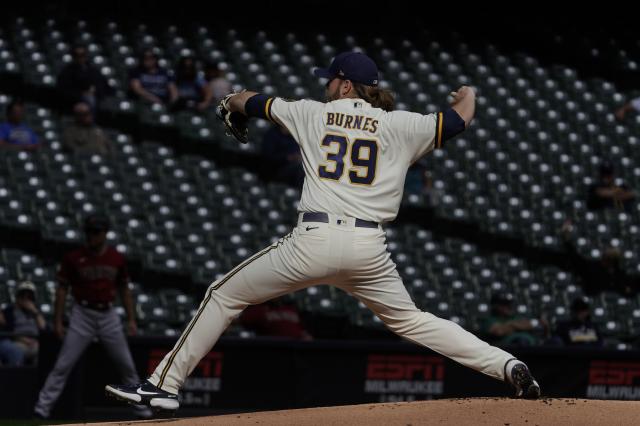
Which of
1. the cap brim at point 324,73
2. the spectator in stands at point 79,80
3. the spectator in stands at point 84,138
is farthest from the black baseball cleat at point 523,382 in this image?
the spectator in stands at point 79,80

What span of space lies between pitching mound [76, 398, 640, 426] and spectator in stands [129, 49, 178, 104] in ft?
27.3

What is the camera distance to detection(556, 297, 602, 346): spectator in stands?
9469 millimetres

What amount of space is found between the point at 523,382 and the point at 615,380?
449cm

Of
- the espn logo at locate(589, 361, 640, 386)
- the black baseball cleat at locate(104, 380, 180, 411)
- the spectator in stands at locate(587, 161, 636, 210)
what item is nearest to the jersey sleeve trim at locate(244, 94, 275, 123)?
the black baseball cleat at locate(104, 380, 180, 411)

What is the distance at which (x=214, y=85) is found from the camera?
513 inches

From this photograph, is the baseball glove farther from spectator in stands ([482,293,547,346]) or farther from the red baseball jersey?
spectator in stands ([482,293,547,346])

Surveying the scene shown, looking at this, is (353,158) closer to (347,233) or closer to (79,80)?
(347,233)

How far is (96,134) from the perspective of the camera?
472 inches

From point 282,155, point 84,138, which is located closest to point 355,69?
point 282,155

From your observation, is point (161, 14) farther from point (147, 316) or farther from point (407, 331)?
point (407, 331)

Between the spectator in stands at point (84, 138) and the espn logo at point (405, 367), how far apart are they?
4.58 metres

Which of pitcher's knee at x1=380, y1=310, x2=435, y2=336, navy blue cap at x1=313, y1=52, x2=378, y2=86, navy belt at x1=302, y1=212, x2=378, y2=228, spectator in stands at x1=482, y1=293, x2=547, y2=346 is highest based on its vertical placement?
navy blue cap at x1=313, y1=52, x2=378, y2=86

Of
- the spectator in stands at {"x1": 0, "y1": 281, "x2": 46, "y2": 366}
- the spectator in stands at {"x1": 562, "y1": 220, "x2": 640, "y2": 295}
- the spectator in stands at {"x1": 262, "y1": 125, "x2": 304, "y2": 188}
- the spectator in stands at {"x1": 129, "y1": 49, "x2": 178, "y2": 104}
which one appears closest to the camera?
the spectator in stands at {"x1": 0, "y1": 281, "x2": 46, "y2": 366}

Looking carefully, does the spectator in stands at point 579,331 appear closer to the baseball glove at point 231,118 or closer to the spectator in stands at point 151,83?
the baseball glove at point 231,118
